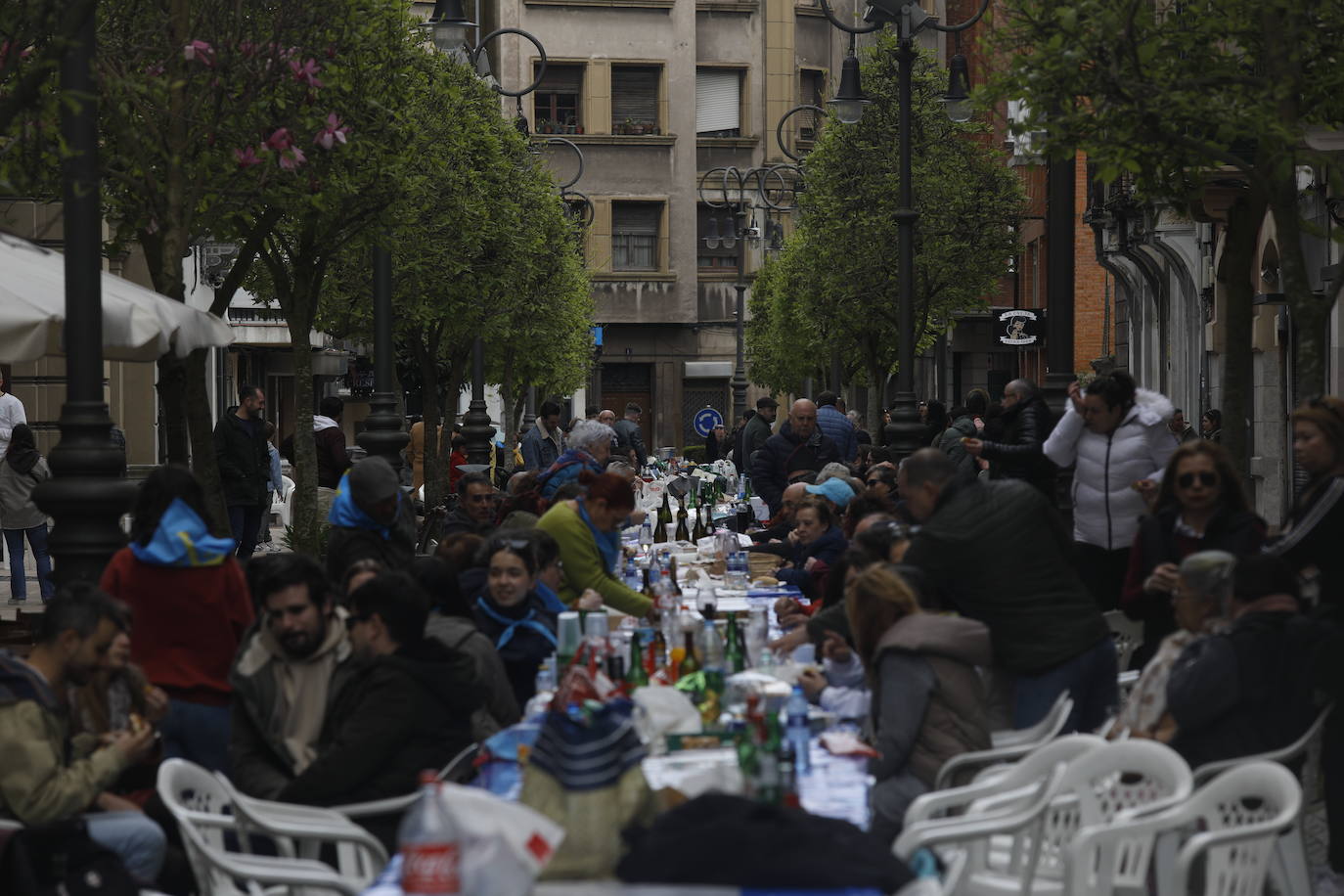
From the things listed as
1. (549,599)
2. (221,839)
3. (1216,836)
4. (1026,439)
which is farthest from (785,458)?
(1216,836)

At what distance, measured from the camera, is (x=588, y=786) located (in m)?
5.20

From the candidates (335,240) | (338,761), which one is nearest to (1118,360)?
(335,240)

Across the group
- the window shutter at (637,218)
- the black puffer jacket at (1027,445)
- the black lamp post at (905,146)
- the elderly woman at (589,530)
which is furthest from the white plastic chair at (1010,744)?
the window shutter at (637,218)

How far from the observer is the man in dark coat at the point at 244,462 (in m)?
20.0

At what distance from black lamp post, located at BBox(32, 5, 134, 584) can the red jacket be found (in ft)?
3.51

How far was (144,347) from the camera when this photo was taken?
12312 millimetres

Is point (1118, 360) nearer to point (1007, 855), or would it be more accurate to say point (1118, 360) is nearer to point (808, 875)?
point (1007, 855)

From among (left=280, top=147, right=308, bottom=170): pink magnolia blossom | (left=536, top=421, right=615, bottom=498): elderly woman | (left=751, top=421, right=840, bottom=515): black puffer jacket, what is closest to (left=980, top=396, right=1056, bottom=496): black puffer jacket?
(left=536, top=421, right=615, bottom=498): elderly woman

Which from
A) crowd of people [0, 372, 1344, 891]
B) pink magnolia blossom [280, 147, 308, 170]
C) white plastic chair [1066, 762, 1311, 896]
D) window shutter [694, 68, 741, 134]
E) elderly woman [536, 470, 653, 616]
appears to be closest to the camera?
white plastic chair [1066, 762, 1311, 896]

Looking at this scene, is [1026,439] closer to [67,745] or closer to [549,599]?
[549,599]

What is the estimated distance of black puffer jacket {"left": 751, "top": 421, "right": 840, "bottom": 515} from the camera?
813 inches

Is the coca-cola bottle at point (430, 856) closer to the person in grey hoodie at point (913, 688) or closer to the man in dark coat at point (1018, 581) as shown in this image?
the person in grey hoodie at point (913, 688)

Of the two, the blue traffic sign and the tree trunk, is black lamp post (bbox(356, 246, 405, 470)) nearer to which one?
the tree trunk

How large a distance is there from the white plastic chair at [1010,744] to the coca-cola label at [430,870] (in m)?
3.25
